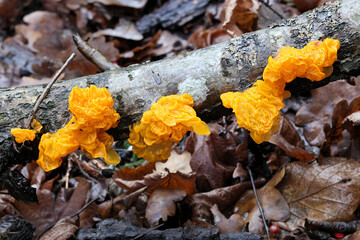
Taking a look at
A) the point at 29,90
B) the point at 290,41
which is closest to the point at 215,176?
the point at 290,41

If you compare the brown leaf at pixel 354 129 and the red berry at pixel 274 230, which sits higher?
the brown leaf at pixel 354 129

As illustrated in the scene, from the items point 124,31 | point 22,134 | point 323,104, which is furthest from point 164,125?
point 124,31

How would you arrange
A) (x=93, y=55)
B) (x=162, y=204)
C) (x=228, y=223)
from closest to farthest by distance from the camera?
1. (x=228, y=223)
2. (x=162, y=204)
3. (x=93, y=55)

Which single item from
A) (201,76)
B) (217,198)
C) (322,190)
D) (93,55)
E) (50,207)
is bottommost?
(50,207)

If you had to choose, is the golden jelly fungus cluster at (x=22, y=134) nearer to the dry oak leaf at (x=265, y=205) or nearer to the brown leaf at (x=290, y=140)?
the dry oak leaf at (x=265, y=205)

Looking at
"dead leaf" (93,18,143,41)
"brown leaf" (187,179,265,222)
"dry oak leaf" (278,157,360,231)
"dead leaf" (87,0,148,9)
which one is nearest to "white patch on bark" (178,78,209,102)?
"brown leaf" (187,179,265,222)

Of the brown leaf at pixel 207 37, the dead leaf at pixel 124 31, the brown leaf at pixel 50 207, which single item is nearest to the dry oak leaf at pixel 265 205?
the brown leaf at pixel 50 207

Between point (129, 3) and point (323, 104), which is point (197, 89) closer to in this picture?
point (323, 104)

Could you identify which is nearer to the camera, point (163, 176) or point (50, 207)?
point (163, 176)
